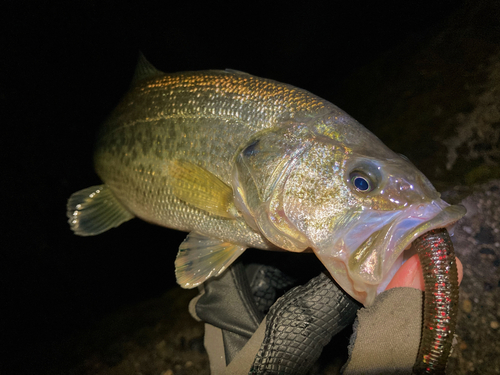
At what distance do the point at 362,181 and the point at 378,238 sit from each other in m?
0.23

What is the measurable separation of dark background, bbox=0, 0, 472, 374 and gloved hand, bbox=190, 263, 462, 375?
97cm

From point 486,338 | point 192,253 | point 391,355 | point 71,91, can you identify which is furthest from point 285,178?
point 71,91

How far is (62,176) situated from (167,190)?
1.91 metres

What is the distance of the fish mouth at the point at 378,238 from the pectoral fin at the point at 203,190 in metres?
0.55

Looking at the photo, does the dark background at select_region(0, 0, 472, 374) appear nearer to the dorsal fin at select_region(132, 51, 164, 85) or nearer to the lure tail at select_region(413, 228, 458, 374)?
the dorsal fin at select_region(132, 51, 164, 85)

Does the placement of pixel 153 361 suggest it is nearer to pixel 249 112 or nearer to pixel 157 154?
pixel 157 154

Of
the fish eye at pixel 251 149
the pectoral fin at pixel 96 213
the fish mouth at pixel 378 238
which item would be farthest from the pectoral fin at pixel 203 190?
the pectoral fin at pixel 96 213

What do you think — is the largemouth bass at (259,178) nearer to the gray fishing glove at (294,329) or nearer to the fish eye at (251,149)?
the fish eye at (251,149)

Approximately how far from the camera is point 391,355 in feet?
4.13

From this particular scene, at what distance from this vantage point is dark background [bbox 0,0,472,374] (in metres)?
2.46

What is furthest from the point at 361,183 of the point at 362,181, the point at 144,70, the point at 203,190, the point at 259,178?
the point at 144,70

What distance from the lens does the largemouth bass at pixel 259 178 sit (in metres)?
1.04

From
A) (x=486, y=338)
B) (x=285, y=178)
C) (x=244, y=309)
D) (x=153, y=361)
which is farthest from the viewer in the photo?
(x=153, y=361)

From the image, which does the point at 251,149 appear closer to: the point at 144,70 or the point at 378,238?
the point at 378,238
